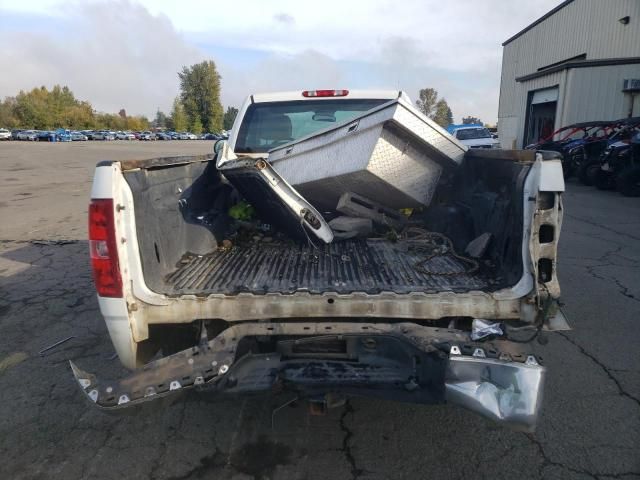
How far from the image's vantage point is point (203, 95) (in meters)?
90.4

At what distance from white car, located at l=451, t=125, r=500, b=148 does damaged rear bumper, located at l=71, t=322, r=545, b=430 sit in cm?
1772

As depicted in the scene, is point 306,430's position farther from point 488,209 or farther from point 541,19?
point 541,19

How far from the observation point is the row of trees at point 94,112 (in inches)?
3438

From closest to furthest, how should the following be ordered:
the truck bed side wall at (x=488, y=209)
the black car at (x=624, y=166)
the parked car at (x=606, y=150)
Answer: the truck bed side wall at (x=488, y=209) → the black car at (x=624, y=166) → the parked car at (x=606, y=150)

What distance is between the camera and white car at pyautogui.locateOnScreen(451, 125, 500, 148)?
18906 mm

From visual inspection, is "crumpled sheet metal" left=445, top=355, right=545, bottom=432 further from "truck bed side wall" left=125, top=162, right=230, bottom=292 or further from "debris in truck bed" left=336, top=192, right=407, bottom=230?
"debris in truck bed" left=336, top=192, right=407, bottom=230

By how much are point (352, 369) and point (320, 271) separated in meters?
0.71

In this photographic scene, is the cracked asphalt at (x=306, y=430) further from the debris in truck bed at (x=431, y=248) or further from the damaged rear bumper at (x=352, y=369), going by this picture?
the debris in truck bed at (x=431, y=248)

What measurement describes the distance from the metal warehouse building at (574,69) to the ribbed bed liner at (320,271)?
18.3 metres

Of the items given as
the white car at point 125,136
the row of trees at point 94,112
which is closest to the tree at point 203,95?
the row of trees at point 94,112

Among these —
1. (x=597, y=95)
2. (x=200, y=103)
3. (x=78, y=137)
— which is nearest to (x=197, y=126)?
(x=200, y=103)

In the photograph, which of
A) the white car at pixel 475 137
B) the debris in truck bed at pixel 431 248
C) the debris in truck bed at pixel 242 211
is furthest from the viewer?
the white car at pixel 475 137

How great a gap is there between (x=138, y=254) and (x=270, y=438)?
132cm

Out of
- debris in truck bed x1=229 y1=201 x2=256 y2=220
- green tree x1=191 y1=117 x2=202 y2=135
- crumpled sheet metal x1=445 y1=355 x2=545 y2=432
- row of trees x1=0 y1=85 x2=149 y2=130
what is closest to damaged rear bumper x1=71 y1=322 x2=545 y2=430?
crumpled sheet metal x1=445 y1=355 x2=545 y2=432
